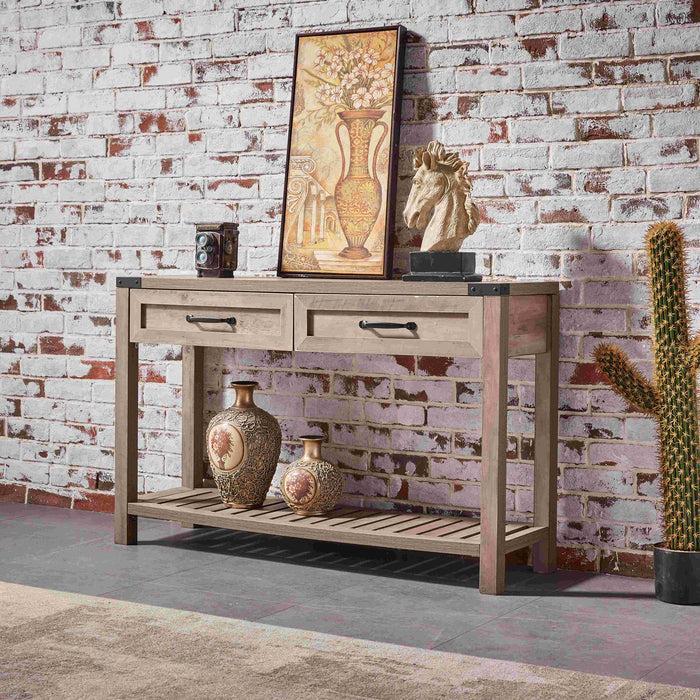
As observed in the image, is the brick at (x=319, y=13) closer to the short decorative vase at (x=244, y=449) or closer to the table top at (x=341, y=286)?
the table top at (x=341, y=286)

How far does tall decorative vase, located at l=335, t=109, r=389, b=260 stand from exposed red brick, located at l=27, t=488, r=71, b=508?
1.63 meters

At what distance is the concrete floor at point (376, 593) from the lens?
2.76 metres

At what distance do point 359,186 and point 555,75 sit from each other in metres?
0.73

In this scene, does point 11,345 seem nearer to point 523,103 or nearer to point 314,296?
point 314,296

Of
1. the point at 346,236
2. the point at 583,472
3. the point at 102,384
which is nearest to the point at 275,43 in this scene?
the point at 346,236

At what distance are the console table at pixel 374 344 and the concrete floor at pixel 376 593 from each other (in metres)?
0.13

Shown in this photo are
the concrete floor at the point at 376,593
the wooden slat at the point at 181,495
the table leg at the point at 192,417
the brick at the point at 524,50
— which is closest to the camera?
the concrete floor at the point at 376,593

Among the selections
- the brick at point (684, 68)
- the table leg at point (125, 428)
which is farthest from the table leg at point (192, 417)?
the brick at point (684, 68)

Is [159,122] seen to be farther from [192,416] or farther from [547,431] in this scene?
[547,431]

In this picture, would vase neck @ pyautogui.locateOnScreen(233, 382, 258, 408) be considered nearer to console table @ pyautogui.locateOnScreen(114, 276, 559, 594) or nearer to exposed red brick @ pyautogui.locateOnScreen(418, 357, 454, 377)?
console table @ pyautogui.locateOnScreen(114, 276, 559, 594)

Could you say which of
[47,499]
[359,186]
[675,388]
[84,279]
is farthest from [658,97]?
[47,499]

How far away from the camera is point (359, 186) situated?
3.83m

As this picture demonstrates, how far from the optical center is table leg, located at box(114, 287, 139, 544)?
151 inches

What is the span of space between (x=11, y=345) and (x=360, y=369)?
1.62 metres
